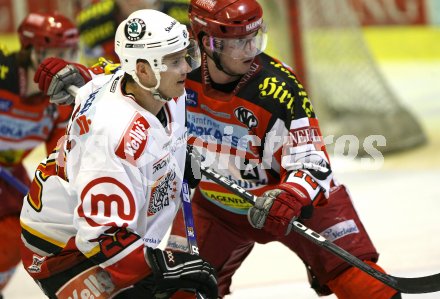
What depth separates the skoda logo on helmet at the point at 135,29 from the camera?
2936mm

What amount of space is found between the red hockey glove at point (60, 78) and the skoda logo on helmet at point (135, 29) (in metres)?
0.73

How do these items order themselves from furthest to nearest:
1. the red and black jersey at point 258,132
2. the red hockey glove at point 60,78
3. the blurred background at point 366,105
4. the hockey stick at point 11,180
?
1. the blurred background at point 366,105
2. the hockey stick at point 11,180
3. the red hockey glove at point 60,78
4. the red and black jersey at point 258,132

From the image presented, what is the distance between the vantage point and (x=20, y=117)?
4230mm

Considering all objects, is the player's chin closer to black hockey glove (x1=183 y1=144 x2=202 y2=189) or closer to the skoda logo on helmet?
the skoda logo on helmet

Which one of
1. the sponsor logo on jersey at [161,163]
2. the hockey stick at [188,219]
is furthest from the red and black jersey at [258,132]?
the sponsor logo on jersey at [161,163]

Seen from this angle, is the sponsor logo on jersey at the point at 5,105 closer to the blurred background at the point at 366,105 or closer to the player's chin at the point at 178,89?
the blurred background at the point at 366,105

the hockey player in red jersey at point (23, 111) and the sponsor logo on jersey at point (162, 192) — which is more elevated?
the sponsor logo on jersey at point (162, 192)

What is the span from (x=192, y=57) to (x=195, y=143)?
22.2 inches

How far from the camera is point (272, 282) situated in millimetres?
4645

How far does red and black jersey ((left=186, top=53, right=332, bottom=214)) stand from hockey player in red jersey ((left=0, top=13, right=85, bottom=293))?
2.72 ft

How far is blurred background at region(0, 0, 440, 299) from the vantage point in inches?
194

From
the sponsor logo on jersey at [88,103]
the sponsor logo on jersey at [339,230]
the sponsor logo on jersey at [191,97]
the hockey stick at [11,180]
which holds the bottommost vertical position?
the hockey stick at [11,180]

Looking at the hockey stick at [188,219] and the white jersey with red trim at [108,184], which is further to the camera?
the hockey stick at [188,219]

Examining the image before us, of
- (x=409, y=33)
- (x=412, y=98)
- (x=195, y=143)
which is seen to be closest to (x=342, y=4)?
(x=412, y=98)
